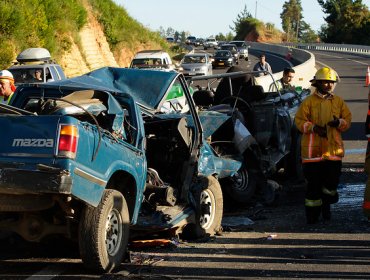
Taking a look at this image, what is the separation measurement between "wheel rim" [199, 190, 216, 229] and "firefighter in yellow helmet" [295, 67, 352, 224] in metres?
1.14

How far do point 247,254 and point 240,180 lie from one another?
103 inches

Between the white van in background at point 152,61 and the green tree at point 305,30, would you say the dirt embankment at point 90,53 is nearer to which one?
the white van in background at point 152,61

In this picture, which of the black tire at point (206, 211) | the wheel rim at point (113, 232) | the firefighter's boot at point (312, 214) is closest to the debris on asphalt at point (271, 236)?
the black tire at point (206, 211)

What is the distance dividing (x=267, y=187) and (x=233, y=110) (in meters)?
1.16

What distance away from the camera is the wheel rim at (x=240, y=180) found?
8839mm

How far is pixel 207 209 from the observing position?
24.0 ft

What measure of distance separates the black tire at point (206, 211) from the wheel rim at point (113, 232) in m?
1.29

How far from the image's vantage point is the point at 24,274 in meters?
5.77

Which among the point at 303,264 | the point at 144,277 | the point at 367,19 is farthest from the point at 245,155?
the point at 367,19

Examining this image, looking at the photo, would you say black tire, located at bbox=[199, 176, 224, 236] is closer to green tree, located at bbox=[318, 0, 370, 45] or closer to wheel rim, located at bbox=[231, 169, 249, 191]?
wheel rim, located at bbox=[231, 169, 249, 191]

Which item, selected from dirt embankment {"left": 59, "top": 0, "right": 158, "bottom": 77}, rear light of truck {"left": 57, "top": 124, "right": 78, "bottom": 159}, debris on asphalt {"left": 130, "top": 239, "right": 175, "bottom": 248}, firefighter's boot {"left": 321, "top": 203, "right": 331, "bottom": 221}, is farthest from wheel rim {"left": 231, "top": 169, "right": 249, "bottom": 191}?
dirt embankment {"left": 59, "top": 0, "right": 158, "bottom": 77}

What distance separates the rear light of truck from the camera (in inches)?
204

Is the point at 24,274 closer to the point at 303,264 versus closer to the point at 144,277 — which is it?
the point at 144,277

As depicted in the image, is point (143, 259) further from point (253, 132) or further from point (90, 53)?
point (90, 53)
